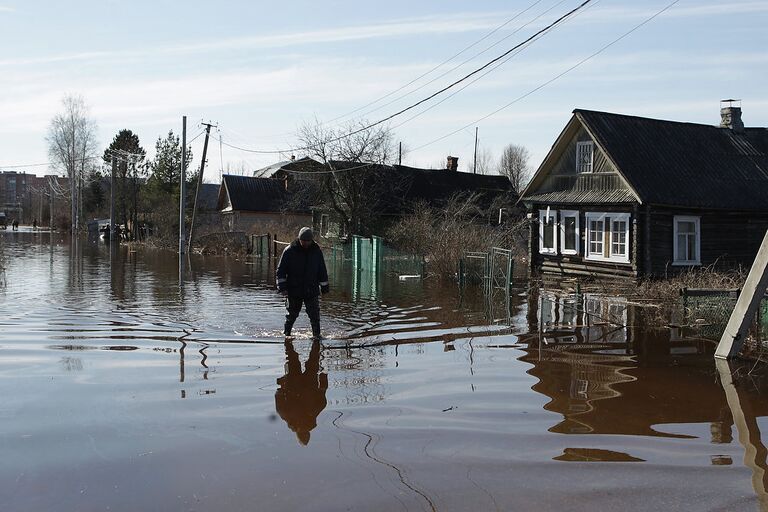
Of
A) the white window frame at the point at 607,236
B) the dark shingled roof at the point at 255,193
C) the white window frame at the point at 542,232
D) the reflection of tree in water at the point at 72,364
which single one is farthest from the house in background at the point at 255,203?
the reflection of tree in water at the point at 72,364

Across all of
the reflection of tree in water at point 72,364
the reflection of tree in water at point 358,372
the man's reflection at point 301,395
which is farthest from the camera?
the reflection of tree in water at point 72,364

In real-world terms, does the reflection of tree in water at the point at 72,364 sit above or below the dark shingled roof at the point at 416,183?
below

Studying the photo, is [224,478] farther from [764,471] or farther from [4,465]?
[764,471]

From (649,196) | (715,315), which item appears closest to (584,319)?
(715,315)

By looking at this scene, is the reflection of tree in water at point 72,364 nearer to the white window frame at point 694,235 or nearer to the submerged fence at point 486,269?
the submerged fence at point 486,269

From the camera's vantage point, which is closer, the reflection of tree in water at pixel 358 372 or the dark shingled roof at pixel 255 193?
the reflection of tree in water at pixel 358 372

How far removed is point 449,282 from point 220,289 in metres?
7.02

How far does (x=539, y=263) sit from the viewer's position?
2666 cm

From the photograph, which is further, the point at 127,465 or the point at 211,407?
the point at 211,407

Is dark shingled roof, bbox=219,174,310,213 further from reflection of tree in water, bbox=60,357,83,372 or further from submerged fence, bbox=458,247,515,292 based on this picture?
reflection of tree in water, bbox=60,357,83,372

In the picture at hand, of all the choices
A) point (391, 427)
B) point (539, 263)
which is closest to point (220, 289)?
point (539, 263)

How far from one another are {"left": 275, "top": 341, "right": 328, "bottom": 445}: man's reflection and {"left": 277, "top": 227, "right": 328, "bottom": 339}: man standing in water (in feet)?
5.29

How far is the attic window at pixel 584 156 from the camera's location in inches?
935

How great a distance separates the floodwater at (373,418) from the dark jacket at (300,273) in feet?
2.58
